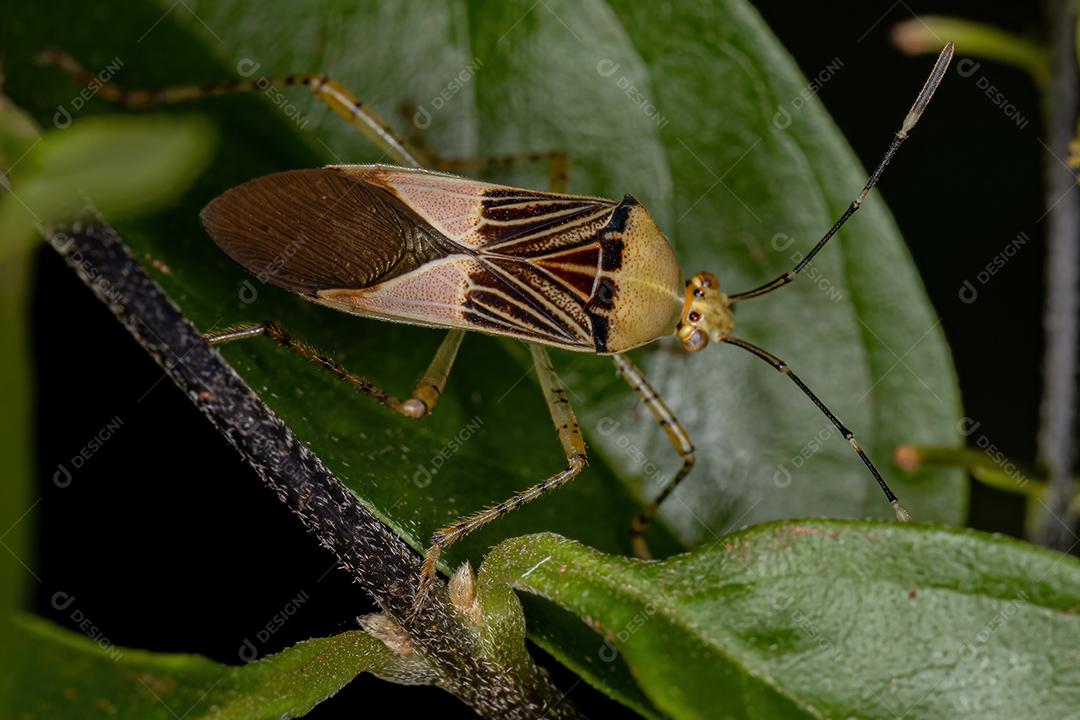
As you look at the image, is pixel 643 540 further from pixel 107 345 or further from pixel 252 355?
pixel 107 345

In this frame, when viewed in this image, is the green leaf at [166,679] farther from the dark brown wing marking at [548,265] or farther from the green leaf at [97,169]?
the dark brown wing marking at [548,265]

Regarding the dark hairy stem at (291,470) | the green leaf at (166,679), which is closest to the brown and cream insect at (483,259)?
the dark hairy stem at (291,470)

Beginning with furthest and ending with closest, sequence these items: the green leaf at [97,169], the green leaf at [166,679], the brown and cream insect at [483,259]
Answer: the brown and cream insect at [483,259] → the green leaf at [166,679] → the green leaf at [97,169]

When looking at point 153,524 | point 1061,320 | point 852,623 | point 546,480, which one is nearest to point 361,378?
point 546,480

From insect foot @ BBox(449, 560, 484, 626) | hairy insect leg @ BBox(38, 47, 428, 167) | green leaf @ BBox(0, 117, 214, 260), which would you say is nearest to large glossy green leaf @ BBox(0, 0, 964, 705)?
hairy insect leg @ BBox(38, 47, 428, 167)

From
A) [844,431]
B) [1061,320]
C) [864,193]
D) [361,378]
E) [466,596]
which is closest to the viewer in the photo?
[466,596]

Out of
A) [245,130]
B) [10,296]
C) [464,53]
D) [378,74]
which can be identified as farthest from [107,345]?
[10,296]

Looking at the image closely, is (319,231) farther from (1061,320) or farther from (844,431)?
(1061,320)

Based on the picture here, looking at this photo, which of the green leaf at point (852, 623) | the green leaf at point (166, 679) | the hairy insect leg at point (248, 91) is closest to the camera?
the green leaf at point (166, 679)
